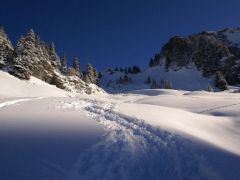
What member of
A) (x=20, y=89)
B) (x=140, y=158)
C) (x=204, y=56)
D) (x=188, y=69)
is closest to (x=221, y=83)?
(x=204, y=56)

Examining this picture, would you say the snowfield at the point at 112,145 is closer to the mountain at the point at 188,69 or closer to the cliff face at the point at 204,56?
the mountain at the point at 188,69

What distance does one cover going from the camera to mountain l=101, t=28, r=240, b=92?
5094 inches

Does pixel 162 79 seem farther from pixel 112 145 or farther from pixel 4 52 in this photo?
pixel 112 145

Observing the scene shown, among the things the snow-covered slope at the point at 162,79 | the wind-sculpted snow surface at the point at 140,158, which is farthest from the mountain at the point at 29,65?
the snow-covered slope at the point at 162,79

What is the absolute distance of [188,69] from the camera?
15588cm

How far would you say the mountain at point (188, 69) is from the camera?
12938cm

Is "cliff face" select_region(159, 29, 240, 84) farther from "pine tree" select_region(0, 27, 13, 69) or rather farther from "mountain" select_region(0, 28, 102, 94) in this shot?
"pine tree" select_region(0, 27, 13, 69)

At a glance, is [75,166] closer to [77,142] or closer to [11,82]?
[77,142]

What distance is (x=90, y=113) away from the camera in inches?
682

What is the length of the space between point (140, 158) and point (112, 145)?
1.24 m

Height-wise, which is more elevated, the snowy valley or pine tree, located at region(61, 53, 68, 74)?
pine tree, located at region(61, 53, 68, 74)

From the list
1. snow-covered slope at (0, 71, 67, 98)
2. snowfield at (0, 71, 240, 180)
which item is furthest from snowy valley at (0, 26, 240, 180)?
snow-covered slope at (0, 71, 67, 98)

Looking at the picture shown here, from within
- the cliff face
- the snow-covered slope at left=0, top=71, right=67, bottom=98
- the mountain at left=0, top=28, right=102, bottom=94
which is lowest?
the snow-covered slope at left=0, top=71, right=67, bottom=98

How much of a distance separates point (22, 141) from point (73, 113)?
542 centimetres
